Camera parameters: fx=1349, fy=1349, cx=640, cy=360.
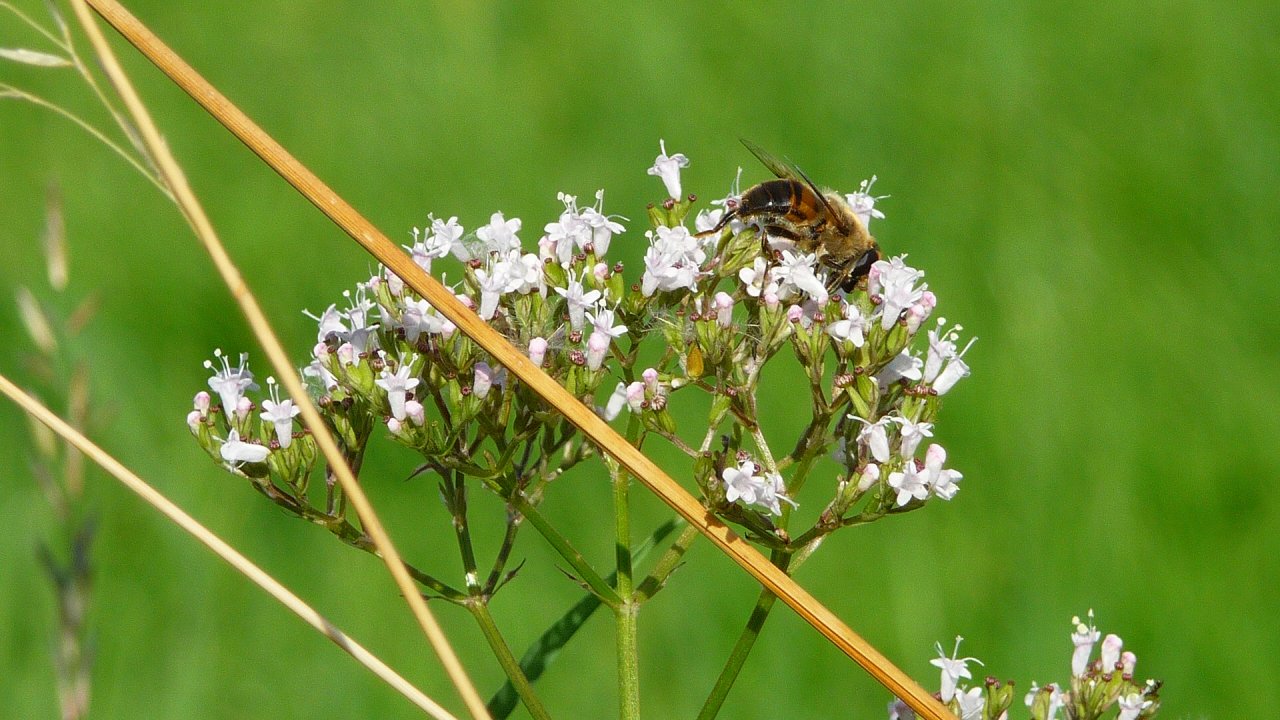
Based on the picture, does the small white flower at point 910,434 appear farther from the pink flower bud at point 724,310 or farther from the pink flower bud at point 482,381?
the pink flower bud at point 482,381

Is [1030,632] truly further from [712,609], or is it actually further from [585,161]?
[585,161]

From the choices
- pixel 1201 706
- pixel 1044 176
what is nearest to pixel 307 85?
pixel 1044 176

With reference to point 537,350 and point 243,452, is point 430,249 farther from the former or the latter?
point 243,452

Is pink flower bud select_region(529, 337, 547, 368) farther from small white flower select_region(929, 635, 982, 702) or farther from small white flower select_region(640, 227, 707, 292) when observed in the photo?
small white flower select_region(929, 635, 982, 702)

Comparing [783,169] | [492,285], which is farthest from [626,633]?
[783,169]

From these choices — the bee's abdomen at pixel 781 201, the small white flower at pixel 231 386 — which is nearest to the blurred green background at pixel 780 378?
the small white flower at pixel 231 386
